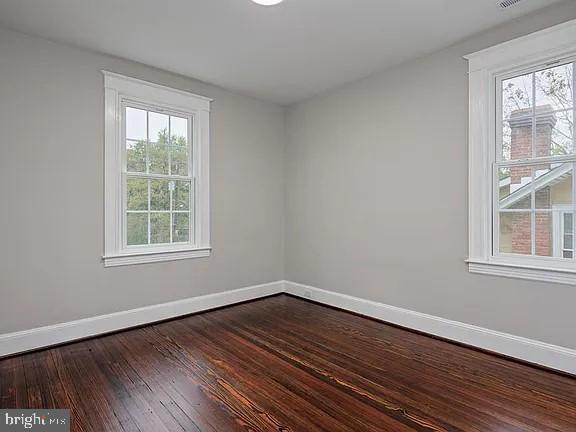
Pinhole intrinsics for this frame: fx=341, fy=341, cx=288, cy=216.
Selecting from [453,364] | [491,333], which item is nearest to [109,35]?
[453,364]

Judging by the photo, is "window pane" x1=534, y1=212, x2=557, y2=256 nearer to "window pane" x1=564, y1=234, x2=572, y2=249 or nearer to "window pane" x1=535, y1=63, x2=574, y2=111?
"window pane" x1=564, y1=234, x2=572, y2=249

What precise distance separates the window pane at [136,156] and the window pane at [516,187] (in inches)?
137

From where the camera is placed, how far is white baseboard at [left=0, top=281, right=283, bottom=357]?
2877mm

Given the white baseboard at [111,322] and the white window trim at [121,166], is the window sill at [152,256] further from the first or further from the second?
the white baseboard at [111,322]

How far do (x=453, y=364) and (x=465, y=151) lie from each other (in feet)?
5.98

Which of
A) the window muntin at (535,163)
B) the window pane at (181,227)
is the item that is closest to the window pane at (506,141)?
the window muntin at (535,163)

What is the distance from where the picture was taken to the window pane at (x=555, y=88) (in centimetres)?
261

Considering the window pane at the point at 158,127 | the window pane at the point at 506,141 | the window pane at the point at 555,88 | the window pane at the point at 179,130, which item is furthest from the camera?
the window pane at the point at 179,130

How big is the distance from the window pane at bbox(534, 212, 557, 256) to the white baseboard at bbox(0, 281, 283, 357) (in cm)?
320

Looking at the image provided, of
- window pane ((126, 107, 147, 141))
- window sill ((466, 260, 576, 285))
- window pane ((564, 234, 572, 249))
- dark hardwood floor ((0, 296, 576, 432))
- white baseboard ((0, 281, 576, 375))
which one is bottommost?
dark hardwood floor ((0, 296, 576, 432))

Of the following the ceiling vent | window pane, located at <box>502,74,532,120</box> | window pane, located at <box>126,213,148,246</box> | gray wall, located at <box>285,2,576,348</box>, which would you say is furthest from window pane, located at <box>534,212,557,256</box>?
window pane, located at <box>126,213,148,246</box>

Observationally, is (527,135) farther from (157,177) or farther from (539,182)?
(157,177)

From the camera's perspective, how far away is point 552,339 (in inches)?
102

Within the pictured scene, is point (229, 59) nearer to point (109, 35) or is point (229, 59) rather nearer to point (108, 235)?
point (109, 35)
